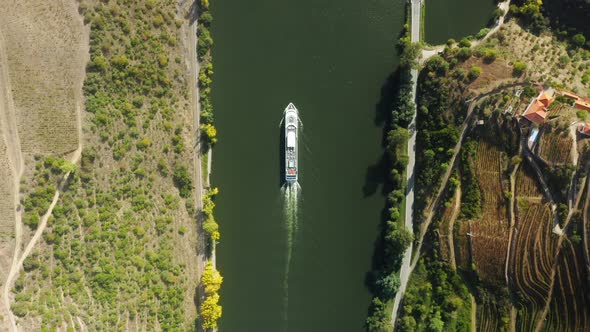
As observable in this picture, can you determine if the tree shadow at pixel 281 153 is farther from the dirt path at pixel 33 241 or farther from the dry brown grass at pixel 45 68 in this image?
the dry brown grass at pixel 45 68

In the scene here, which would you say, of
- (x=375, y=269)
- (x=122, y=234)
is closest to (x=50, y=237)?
(x=122, y=234)

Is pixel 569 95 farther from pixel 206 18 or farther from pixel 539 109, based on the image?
pixel 206 18

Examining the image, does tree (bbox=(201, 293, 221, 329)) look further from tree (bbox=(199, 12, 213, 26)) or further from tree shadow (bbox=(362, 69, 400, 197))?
tree (bbox=(199, 12, 213, 26))

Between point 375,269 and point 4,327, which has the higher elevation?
point 375,269

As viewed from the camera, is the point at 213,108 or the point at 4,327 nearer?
the point at 4,327

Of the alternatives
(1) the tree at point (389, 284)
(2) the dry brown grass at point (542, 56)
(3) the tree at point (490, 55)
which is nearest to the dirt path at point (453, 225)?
(1) the tree at point (389, 284)

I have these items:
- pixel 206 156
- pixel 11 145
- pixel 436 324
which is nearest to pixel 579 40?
pixel 436 324

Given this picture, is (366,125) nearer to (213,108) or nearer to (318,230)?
(318,230)
